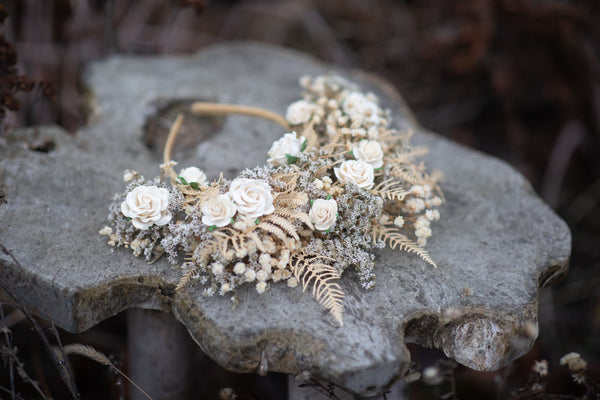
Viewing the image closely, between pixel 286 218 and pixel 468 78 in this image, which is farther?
pixel 468 78

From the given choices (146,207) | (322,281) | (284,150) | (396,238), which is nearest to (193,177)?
(146,207)

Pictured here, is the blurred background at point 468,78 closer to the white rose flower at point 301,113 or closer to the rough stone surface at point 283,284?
the rough stone surface at point 283,284

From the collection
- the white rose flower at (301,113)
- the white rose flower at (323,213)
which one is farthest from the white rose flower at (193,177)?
the white rose flower at (301,113)

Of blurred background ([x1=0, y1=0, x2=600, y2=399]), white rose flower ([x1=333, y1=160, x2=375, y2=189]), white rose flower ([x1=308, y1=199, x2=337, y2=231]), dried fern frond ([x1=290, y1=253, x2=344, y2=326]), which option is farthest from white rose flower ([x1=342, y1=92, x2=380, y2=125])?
blurred background ([x1=0, y1=0, x2=600, y2=399])

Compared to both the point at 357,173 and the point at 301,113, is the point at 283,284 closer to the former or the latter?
the point at 357,173

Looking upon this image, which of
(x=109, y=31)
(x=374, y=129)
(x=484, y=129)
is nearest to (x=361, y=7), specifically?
(x=484, y=129)

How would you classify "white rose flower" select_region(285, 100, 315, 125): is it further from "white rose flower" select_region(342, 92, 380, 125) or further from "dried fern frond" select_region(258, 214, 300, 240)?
"dried fern frond" select_region(258, 214, 300, 240)

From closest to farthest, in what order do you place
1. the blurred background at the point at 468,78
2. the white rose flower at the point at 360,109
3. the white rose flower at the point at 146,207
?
the white rose flower at the point at 146,207 → the white rose flower at the point at 360,109 → the blurred background at the point at 468,78
